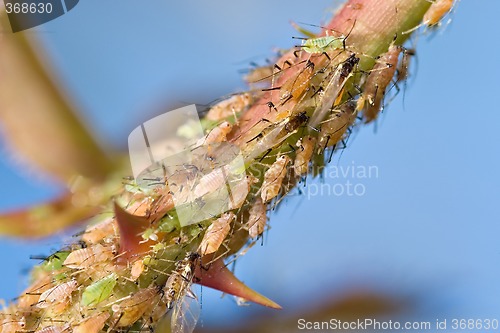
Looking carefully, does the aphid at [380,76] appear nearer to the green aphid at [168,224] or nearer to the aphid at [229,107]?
the aphid at [229,107]

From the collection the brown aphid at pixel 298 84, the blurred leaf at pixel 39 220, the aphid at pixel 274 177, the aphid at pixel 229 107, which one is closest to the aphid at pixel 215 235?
the aphid at pixel 274 177

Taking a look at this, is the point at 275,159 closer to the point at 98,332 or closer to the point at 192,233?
the point at 192,233

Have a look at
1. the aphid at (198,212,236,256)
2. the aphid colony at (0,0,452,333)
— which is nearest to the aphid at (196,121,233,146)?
the aphid colony at (0,0,452,333)

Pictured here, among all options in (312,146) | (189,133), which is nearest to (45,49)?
(189,133)

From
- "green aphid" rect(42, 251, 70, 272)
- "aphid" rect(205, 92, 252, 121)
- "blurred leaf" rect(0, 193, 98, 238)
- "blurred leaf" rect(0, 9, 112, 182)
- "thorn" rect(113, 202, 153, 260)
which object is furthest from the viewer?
"blurred leaf" rect(0, 9, 112, 182)

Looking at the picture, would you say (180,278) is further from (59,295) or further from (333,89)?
(333,89)

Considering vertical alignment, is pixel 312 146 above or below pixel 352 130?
below

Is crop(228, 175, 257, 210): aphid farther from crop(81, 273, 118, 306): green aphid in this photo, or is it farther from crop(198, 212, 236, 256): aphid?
crop(81, 273, 118, 306): green aphid
